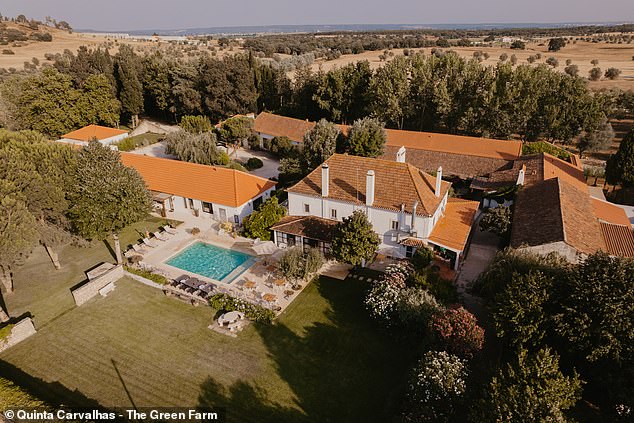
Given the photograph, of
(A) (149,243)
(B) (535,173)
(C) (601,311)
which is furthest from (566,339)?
(A) (149,243)

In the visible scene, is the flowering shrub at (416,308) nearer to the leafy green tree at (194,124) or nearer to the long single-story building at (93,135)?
the leafy green tree at (194,124)

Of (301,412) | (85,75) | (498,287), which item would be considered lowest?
(301,412)

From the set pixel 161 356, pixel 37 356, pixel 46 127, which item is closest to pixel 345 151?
pixel 161 356

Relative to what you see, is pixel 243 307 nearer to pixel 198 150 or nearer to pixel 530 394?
pixel 530 394

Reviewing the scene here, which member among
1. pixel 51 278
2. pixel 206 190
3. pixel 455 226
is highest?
pixel 206 190

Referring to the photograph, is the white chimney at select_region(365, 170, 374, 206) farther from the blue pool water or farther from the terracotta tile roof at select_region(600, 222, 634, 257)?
the terracotta tile roof at select_region(600, 222, 634, 257)

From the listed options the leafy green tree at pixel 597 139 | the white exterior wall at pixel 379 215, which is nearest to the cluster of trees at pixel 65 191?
the white exterior wall at pixel 379 215

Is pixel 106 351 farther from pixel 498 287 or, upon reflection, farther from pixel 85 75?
pixel 85 75
